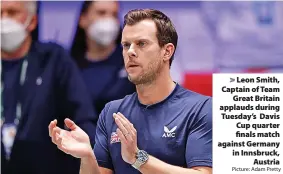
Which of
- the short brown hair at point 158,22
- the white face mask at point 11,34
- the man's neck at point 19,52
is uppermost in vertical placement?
the white face mask at point 11,34

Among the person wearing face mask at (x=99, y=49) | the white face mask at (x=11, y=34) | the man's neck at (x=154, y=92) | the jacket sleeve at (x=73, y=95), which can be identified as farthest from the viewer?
the white face mask at (x=11, y=34)

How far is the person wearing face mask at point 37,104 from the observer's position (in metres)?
4.10

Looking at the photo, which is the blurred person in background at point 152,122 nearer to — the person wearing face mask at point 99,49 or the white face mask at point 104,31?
the person wearing face mask at point 99,49

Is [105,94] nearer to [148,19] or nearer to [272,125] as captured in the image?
[148,19]

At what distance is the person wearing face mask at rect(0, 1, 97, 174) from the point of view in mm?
4102

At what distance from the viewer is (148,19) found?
243 cm

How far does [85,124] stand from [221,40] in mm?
1224

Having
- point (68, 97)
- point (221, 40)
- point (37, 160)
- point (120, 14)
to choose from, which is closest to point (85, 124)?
point (68, 97)

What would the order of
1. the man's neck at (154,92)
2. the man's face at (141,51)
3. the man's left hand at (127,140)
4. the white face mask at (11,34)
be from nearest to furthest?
the man's left hand at (127,140) → the man's face at (141,51) → the man's neck at (154,92) → the white face mask at (11,34)

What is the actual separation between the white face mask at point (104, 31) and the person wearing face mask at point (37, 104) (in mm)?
287

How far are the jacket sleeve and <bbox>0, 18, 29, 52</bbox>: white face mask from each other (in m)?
0.40

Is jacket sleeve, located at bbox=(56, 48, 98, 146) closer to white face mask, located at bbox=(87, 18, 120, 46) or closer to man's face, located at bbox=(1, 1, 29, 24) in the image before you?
white face mask, located at bbox=(87, 18, 120, 46)

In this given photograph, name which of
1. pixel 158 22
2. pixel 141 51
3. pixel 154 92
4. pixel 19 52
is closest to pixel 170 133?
pixel 154 92

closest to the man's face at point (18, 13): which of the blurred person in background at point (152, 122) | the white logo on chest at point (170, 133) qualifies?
the blurred person in background at point (152, 122)
